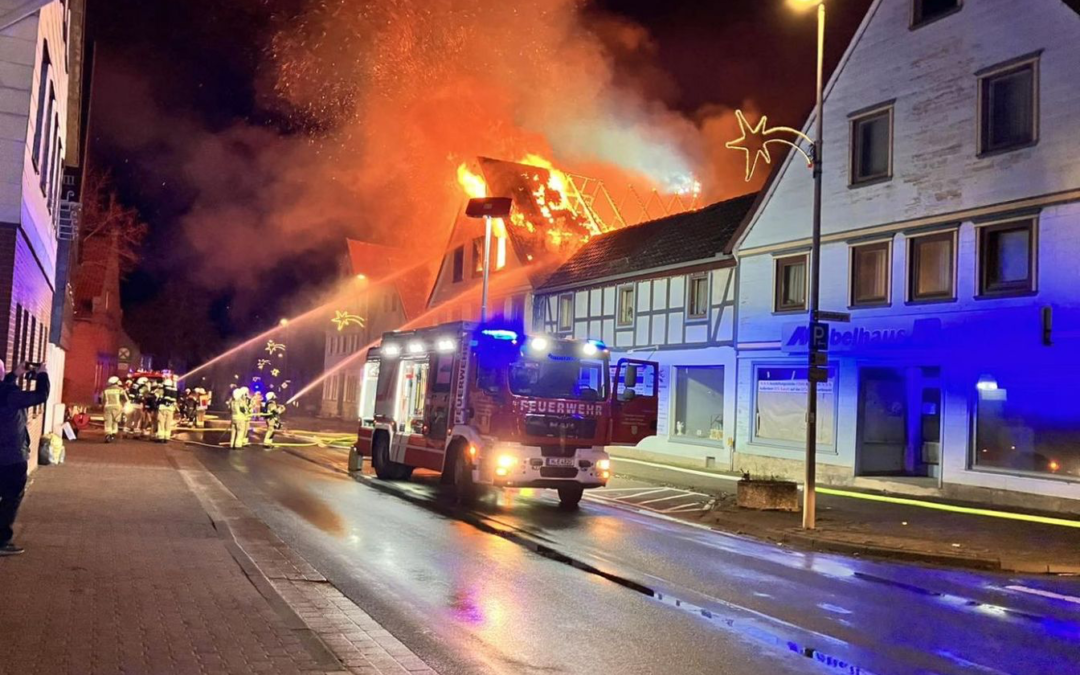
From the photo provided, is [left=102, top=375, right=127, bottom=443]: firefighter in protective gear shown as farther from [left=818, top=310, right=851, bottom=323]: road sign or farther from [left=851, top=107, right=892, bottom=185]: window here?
[left=851, top=107, right=892, bottom=185]: window

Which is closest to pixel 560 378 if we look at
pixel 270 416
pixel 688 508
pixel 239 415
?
pixel 688 508

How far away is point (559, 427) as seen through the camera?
14203 mm

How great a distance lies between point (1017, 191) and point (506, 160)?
81.1 feet

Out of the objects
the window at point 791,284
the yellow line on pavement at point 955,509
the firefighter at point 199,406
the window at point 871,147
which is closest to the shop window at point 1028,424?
the yellow line on pavement at point 955,509

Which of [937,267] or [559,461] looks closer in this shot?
[559,461]

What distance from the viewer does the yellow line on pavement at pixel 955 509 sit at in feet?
45.4

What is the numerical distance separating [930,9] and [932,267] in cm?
543

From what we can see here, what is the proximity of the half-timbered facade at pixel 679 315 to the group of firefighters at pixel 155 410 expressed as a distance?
34.7ft

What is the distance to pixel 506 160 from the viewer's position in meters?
37.7

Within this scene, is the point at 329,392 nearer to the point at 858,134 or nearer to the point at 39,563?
the point at 858,134

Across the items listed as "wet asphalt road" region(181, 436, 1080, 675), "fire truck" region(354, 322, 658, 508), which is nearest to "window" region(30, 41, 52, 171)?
"wet asphalt road" region(181, 436, 1080, 675)

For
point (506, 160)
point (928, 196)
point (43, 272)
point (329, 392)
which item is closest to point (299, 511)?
point (43, 272)

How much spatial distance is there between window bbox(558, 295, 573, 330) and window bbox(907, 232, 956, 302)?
1365 cm

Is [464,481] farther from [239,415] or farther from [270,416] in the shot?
[270,416]
